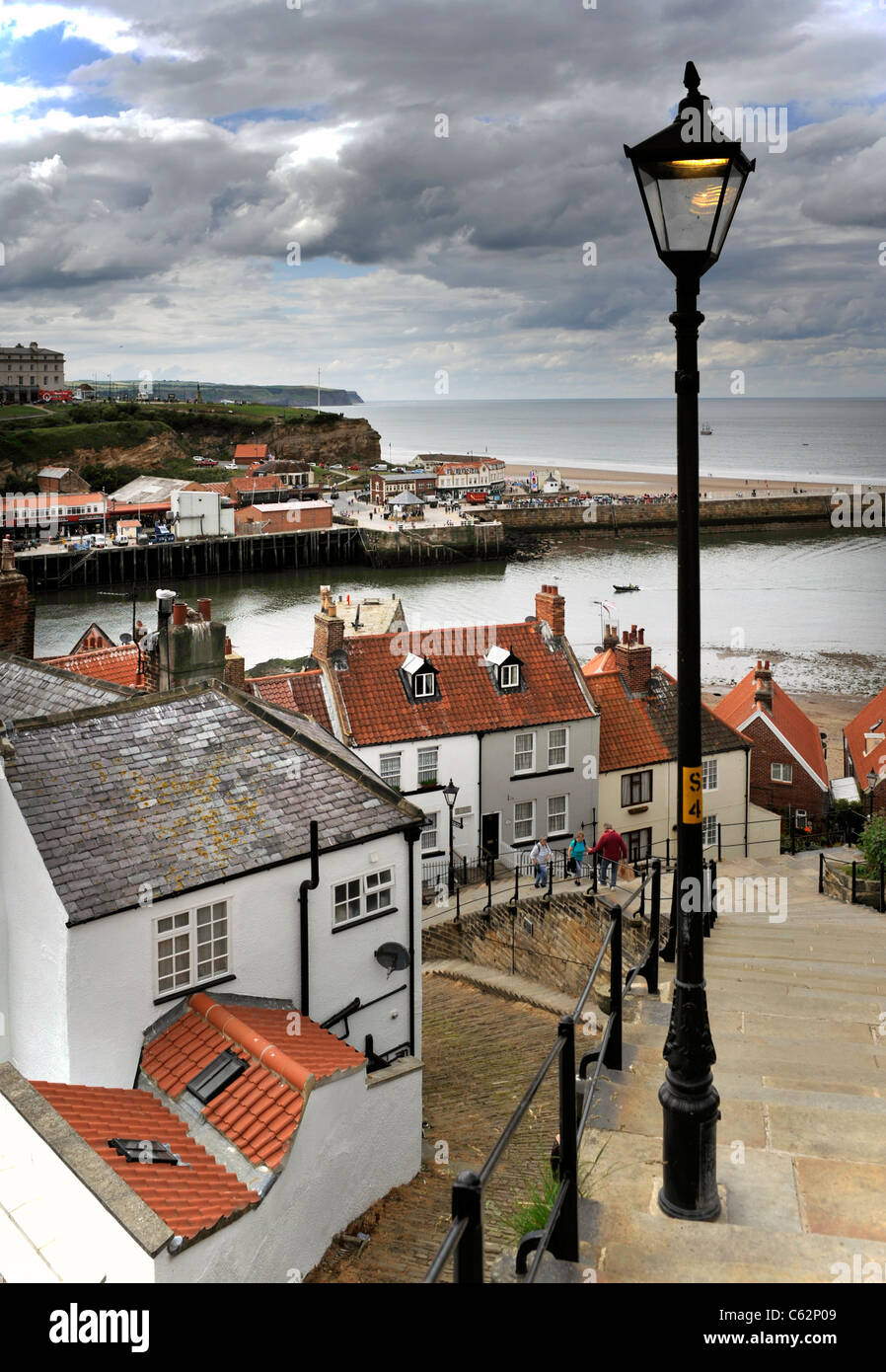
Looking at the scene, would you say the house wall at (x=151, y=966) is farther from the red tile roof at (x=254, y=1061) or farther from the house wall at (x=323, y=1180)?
the house wall at (x=323, y=1180)

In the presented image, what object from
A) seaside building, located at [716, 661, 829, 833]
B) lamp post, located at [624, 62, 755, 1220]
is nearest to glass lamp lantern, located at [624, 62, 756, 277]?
lamp post, located at [624, 62, 755, 1220]

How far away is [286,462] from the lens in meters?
164

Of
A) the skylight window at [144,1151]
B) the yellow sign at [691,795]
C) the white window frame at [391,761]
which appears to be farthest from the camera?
the white window frame at [391,761]

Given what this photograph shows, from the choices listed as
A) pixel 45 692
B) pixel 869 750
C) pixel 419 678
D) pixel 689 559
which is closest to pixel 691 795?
pixel 689 559

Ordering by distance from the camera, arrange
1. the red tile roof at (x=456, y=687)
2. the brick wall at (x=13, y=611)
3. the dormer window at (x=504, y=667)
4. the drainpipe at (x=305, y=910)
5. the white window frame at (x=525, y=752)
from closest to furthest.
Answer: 1. the drainpipe at (x=305, y=910)
2. the brick wall at (x=13, y=611)
3. the red tile roof at (x=456, y=687)
4. the white window frame at (x=525, y=752)
5. the dormer window at (x=504, y=667)

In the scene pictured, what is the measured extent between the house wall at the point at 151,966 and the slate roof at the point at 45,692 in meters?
3.19

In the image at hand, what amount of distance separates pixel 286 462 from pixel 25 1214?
16327 cm

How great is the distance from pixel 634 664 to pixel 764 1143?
25.8 meters

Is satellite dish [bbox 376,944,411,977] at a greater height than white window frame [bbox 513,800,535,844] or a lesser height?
greater

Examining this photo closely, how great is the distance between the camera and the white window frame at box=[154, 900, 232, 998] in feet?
40.9

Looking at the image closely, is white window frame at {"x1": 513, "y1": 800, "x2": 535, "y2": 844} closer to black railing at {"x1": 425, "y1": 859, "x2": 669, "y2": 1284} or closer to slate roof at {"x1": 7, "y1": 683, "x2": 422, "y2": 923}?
slate roof at {"x1": 7, "y1": 683, "x2": 422, "y2": 923}

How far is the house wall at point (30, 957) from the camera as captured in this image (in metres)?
11.8

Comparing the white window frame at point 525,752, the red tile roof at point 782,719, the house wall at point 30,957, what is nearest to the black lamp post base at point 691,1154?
the house wall at point 30,957

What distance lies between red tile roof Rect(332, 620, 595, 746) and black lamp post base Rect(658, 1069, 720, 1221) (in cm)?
2160
